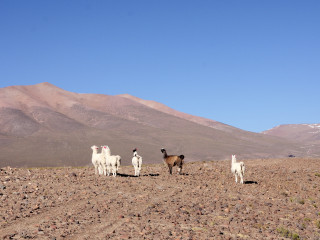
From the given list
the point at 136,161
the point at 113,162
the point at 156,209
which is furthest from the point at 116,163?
the point at 156,209

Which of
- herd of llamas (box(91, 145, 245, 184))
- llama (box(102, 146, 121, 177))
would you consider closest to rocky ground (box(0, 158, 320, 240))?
herd of llamas (box(91, 145, 245, 184))

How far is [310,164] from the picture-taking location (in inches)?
1339

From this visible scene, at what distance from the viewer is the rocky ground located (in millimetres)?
12844

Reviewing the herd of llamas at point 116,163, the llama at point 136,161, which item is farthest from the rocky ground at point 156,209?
the llama at point 136,161

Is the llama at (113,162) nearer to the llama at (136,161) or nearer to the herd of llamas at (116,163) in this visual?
the herd of llamas at (116,163)

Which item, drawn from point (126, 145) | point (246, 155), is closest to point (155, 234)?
point (126, 145)

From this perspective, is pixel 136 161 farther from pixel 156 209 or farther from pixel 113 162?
pixel 156 209

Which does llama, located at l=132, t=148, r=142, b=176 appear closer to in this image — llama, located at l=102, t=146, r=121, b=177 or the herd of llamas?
the herd of llamas

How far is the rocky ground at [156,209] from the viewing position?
12844mm

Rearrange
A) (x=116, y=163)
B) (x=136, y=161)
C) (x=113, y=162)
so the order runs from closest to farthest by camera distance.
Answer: (x=113, y=162), (x=116, y=163), (x=136, y=161)

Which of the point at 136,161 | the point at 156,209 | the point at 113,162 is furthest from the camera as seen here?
the point at 136,161

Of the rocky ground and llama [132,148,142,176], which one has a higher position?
llama [132,148,142,176]

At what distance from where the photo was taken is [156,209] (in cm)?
1558

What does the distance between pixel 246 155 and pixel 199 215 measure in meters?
172
